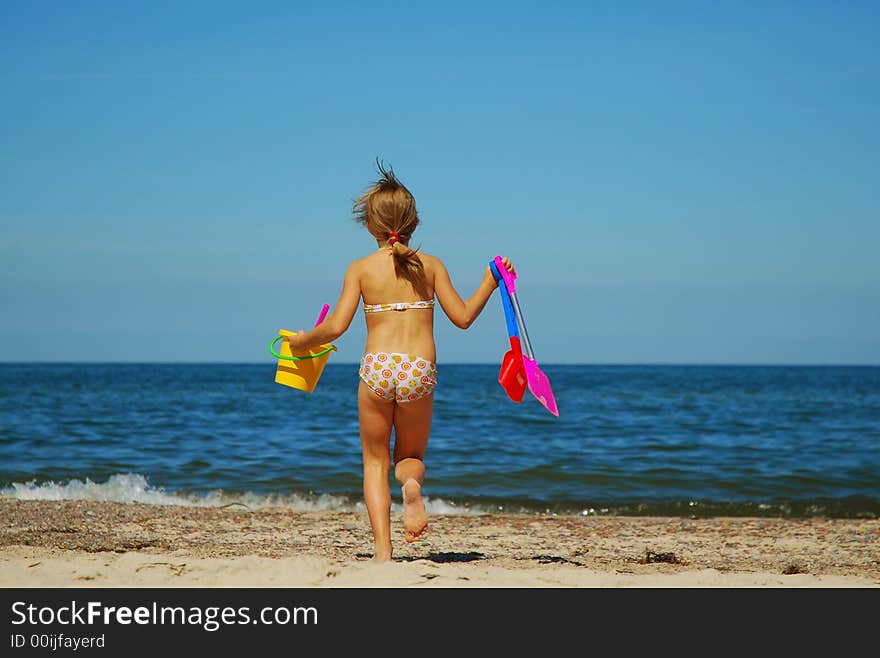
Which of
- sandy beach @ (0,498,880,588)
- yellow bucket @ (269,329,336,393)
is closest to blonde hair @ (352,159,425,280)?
yellow bucket @ (269,329,336,393)

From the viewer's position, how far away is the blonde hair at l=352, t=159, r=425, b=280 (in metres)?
4.93

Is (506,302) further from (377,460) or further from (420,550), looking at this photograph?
(420,550)

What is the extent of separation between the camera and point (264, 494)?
990 centimetres

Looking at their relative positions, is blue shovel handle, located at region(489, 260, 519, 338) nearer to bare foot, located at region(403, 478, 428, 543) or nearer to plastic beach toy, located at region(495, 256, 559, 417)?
plastic beach toy, located at region(495, 256, 559, 417)

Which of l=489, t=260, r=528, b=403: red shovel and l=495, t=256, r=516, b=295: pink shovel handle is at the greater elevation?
l=495, t=256, r=516, b=295: pink shovel handle

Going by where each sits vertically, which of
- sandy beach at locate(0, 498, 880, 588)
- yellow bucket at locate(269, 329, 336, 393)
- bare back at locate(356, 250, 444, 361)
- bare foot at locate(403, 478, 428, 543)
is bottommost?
sandy beach at locate(0, 498, 880, 588)

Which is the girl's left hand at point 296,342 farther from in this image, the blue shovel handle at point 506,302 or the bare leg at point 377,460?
the blue shovel handle at point 506,302

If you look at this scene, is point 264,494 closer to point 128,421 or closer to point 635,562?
point 635,562

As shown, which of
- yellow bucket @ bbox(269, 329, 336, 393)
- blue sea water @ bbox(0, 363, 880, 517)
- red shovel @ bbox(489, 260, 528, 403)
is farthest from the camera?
blue sea water @ bbox(0, 363, 880, 517)

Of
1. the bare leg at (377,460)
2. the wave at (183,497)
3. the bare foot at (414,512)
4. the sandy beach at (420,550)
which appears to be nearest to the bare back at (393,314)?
the bare leg at (377,460)

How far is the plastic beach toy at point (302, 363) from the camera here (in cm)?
538

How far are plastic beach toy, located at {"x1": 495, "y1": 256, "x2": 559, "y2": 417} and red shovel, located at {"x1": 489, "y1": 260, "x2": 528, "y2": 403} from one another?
2cm
